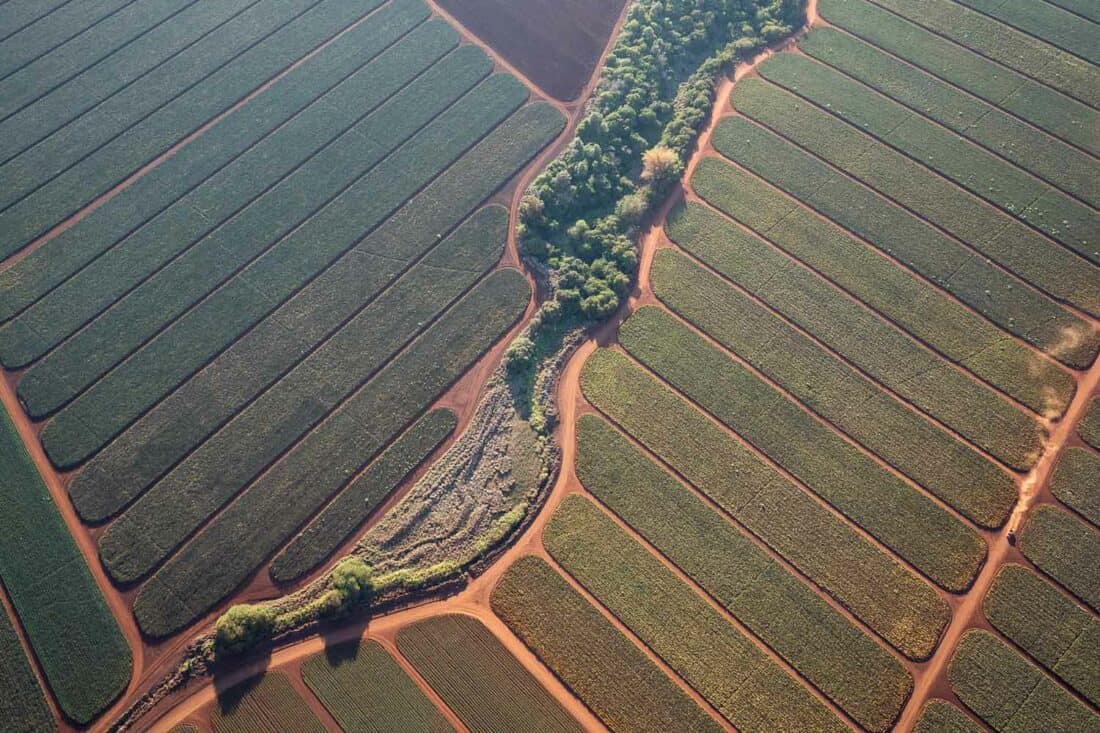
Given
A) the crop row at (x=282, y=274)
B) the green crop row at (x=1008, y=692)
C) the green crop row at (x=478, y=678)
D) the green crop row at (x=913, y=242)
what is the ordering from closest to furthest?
the green crop row at (x=1008, y=692)
the green crop row at (x=478, y=678)
the crop row at (x=282, y=274)
the green crop row at (x=913, y=242)

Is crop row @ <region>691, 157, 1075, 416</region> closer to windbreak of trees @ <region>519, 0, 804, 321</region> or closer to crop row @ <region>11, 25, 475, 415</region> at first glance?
windbreak of trees @ <region>519, 0, 804, 321</region>

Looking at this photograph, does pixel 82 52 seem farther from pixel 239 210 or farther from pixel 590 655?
pixel 590 655

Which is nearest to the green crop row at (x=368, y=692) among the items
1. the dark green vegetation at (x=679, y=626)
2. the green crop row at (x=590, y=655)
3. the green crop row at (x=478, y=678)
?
the green crop row at (x=478, y=678)

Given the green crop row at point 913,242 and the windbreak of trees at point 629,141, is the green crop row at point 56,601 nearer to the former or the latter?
the windbreak of trees at point 629,141

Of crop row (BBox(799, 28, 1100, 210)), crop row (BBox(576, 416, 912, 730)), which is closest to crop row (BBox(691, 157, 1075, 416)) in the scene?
crop row (BBox(799, 28, 1100, 210))

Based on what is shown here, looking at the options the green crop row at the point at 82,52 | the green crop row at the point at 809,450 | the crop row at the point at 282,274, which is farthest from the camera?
the green crop row at the point at 82,52

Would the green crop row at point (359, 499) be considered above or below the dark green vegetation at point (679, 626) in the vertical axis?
below

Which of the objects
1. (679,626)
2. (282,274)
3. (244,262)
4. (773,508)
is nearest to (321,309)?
(282,274)

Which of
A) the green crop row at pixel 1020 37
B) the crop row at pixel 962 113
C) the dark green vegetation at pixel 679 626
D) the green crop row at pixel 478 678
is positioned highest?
the green crop row at pixel 1020 37
